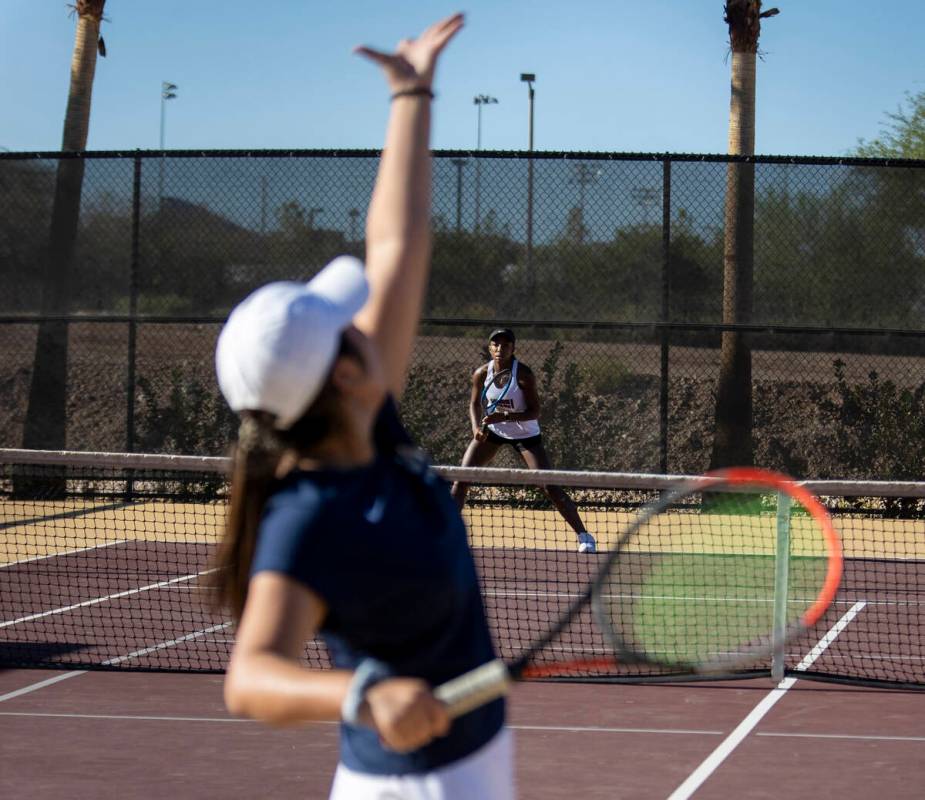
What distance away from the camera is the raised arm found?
2289mm

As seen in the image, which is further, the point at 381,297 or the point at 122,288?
the point at 122,288

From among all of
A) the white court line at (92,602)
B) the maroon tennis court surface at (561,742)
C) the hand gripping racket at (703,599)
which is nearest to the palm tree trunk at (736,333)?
the hand gripping racket at (703,599)

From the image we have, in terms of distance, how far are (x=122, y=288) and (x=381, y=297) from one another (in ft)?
40.3

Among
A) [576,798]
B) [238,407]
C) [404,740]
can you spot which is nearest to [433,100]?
[238,407]

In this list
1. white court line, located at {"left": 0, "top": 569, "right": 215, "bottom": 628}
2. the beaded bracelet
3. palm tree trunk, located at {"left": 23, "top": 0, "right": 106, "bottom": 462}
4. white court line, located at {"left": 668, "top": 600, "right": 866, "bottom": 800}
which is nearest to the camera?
the beaded bracelet

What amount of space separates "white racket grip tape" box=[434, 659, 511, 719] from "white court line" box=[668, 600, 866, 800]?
132 inches

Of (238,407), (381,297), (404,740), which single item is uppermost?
(381,297)

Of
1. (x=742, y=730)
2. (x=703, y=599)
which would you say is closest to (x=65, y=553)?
(x=703, y=599)

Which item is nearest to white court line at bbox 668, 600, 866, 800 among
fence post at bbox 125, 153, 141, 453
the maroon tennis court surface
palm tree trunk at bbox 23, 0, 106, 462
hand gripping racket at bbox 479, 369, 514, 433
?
the maroon tennis court surface

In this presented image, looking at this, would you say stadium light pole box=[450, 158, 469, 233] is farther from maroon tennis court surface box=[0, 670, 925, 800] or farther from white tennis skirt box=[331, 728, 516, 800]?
white tennis skirt box=[331, 728, 516, 800]

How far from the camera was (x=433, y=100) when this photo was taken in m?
2.49

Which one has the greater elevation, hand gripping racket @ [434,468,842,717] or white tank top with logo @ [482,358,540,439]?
white tank top with logo @ [482,358,540,439]

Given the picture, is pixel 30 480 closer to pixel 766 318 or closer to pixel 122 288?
pixel 122 288

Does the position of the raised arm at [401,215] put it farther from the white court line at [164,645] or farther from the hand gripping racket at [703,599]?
the white court line at [164,645]
